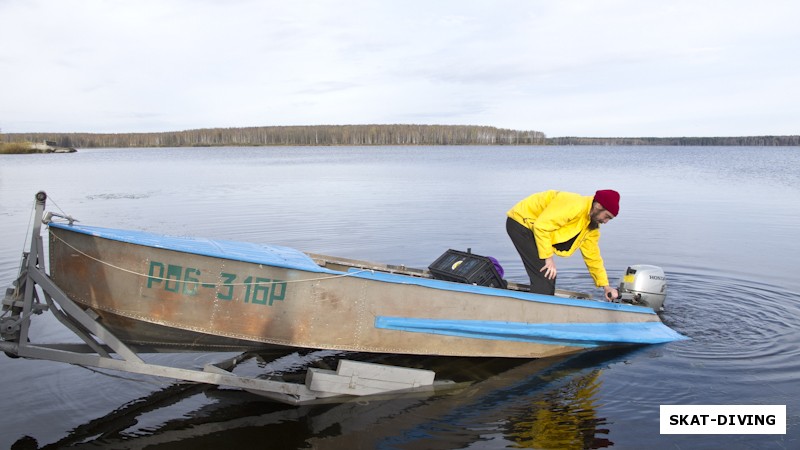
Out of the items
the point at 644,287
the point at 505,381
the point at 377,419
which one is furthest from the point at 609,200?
the point at 377,419

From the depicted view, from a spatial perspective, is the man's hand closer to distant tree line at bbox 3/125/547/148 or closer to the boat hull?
the boat hull

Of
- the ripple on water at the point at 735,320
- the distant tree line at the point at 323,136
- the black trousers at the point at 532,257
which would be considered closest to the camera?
the black trousers at the point at 532,257

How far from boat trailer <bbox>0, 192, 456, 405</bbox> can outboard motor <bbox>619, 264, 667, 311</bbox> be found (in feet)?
10.4

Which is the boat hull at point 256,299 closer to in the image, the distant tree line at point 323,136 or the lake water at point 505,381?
the lake water at point 505,381

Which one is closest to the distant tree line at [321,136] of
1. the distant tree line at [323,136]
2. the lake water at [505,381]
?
the distant tree line at [323,136]

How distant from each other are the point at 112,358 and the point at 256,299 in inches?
50.5

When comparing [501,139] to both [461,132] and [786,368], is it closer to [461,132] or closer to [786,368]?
[461,132]

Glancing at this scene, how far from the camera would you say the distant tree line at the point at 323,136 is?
12325 cm

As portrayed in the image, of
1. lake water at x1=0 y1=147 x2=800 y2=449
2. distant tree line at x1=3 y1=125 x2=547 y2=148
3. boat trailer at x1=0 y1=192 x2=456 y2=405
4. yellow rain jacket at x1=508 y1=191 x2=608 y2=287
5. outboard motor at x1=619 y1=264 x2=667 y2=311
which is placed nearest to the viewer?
boat trailer at x1=0 y1=192 x2=456 y2=405

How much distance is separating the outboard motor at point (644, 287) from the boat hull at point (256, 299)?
2.41 m

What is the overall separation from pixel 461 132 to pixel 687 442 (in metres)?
128

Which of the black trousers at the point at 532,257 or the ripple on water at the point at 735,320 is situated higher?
the black trousers at the point at 532,257

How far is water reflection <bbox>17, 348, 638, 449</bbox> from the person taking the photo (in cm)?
507

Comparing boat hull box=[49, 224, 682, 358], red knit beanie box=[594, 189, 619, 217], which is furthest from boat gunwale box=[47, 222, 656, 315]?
red knit beanie box=[594, 189, 619, 217]
